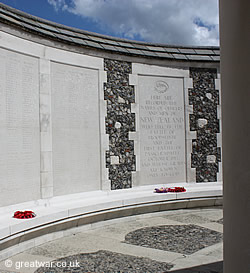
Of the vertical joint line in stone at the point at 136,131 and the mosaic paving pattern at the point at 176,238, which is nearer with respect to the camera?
the mosaic paving pattern at the point at 176,238

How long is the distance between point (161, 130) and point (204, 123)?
1239 millimetres

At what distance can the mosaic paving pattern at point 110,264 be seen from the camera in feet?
11.7

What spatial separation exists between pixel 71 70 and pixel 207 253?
A: 437 centimetres

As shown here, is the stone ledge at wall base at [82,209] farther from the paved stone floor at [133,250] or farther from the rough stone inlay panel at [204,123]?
the rough stone inlay panel at [204,123]

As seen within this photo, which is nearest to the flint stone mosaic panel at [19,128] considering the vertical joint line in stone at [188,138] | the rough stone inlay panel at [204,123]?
the vertical joint line in stone at [188,138]

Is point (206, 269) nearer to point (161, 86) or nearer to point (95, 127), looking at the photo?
point (95, 127)

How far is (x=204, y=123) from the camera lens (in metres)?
8.14

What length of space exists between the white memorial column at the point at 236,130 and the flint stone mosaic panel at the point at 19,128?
4319mm

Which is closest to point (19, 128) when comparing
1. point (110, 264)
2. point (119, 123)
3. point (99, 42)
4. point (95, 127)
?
point (95, 127)

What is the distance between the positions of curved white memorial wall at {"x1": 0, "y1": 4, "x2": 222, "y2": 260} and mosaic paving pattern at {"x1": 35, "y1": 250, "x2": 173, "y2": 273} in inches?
34.6

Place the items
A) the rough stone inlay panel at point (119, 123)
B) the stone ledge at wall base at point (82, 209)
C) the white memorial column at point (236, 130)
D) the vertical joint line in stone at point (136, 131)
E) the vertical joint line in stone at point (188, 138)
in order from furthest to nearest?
the vertical joint line in stone at point (188, 138) → the vertical joint line in stone at point (136, 131) → the rough stone inlay panel at point (119, 123) → the stone ledge at wall base at point (82, 209) → the white memorial column at point (236, 130)

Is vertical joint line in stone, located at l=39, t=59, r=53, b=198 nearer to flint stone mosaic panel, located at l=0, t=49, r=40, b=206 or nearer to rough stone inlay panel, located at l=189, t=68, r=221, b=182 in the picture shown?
flint stone mosaic panel, located at l=0, t=49, r=40, b=206

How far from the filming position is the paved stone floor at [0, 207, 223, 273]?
143 inches

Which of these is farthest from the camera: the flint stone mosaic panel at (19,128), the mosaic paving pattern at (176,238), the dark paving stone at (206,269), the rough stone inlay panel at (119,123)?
the rough stone inlay panel at (119,123)
